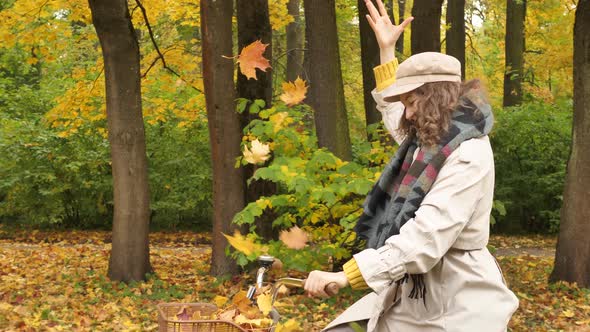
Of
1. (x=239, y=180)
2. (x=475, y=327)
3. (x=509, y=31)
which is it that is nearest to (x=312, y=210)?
(x=239, y=180)

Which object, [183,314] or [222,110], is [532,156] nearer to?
[222,110]

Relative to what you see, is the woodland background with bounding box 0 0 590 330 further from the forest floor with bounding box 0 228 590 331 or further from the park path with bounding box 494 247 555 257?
the park path with bounding box 494 247 555 257

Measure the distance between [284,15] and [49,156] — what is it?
6353 mm

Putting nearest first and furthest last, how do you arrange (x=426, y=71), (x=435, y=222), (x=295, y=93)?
(x=435, y=222) → (x=426, y=71) → (x=295, y=93)

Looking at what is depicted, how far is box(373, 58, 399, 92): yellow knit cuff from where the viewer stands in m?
3.69

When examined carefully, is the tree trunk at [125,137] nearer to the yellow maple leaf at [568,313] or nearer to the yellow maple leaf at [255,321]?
the yellow maple leaf at [568,313]

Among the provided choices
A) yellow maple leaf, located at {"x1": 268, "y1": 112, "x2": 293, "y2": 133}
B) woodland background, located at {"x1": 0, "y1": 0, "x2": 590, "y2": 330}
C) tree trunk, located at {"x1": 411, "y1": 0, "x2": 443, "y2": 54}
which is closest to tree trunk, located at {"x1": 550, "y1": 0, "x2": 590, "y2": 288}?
woodland background, located at {"x1": 0, "y1": 0, "x2": 590, "y2": 330}

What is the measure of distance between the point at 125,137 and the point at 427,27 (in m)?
4.21

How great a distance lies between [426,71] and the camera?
2.87m

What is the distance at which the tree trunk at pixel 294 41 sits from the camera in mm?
21250

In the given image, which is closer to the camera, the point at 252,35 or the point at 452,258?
the point at 452,258

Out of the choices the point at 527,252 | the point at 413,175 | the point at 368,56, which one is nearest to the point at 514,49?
the point at 527,252

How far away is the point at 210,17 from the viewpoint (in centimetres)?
981

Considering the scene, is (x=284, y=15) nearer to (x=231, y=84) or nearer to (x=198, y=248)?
(x=198, y=248)
